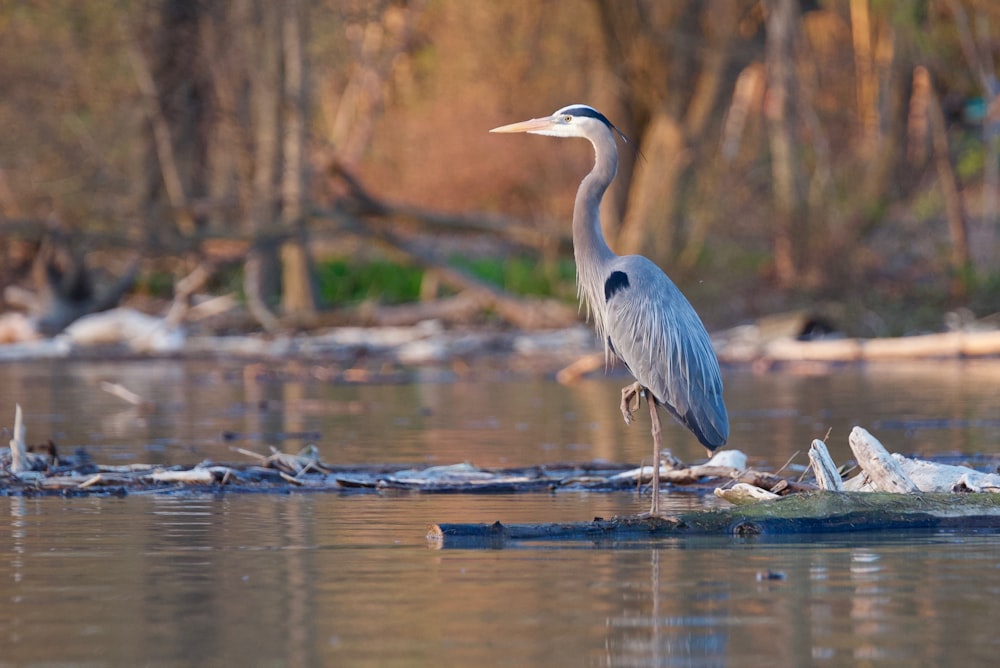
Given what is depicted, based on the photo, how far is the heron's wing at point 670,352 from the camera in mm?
7844

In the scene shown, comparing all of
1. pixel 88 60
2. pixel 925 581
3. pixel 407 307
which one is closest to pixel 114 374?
pixel 407 307

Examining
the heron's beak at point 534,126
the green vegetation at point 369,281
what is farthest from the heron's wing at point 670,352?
the green vegetation at point 369,281

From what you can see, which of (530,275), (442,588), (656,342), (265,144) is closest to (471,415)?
(656,342)

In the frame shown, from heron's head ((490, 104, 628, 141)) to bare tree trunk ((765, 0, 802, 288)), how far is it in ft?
48.6

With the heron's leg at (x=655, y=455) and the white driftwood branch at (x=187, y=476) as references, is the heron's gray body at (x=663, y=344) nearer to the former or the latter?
the heron's leg at (x=655, y=455)

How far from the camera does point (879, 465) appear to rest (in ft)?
23.9

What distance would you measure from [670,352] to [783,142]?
59.8 ft

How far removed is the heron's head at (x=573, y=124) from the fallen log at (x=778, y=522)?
2.60 meters

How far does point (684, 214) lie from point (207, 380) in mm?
10396

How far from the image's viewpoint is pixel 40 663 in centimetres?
455

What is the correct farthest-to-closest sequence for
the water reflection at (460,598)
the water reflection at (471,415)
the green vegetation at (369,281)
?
the green vegetation at (369,281), the water reflection at (471,415), the water reflection at (460,598)

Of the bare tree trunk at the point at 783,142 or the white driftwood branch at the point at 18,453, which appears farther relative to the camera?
the bare tree trunk at the point at 783,142

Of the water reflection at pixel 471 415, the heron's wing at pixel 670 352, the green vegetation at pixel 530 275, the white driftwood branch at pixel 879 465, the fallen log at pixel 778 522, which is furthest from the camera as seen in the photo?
the green vegetation at pixel 530 275

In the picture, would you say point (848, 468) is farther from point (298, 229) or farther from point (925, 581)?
point (298, 229)
